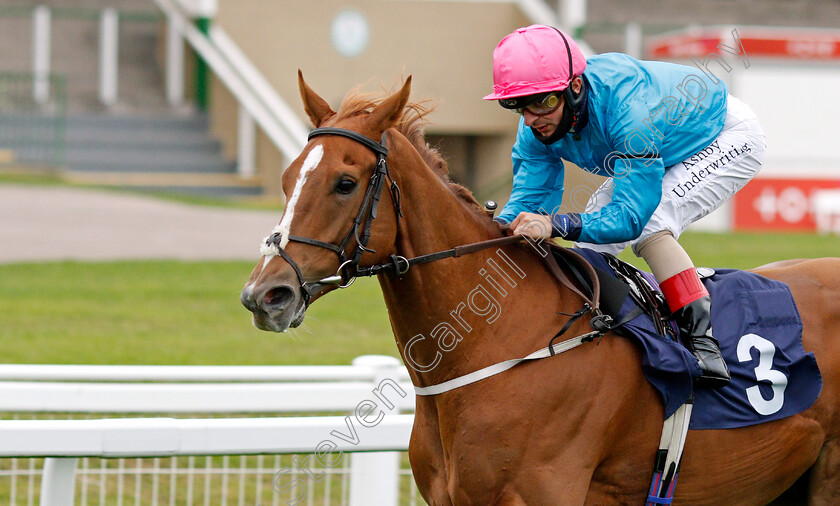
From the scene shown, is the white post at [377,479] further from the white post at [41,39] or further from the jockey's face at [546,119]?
the white post at [41,39]

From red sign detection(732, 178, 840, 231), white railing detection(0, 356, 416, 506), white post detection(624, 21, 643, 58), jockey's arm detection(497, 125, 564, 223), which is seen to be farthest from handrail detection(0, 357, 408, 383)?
white post detection(624, 21, 643, 58)

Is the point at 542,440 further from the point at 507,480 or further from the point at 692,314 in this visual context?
the point at 692,314

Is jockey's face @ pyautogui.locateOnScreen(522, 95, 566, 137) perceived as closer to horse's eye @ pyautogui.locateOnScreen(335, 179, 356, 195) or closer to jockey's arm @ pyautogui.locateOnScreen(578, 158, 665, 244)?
jockey's arm @ pyautogui.locateOnScreen(578, 158, 665, 244)

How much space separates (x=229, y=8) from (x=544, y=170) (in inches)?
525

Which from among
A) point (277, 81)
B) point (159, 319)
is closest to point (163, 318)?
point (159, 319)

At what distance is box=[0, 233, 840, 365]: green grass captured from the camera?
6.61 meters

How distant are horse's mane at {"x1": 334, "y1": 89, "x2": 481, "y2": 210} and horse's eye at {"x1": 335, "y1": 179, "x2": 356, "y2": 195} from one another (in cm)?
28

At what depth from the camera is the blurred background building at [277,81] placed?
14594mm

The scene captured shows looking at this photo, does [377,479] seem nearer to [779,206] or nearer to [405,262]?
[405,262]

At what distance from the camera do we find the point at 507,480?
2.74 meters

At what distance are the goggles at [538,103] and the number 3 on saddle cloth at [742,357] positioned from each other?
A: 0.43m

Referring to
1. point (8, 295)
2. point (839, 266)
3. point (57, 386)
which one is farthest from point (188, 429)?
point (8, 295)

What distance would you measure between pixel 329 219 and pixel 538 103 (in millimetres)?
766

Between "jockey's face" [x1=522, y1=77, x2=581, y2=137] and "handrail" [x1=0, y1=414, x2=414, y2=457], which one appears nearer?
"handrail" [x1=0, y1=414, x2=414, y2=457]
